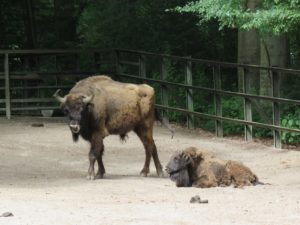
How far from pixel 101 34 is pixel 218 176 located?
15.0 meters

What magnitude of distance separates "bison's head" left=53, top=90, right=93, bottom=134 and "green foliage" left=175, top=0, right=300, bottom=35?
2.90 m

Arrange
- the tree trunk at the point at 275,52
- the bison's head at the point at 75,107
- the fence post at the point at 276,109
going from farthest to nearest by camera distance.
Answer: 1. the tree trunk at the point at 275,52
2. the fence post at the point at 276,109
3. the bison's head at the point at 75,107

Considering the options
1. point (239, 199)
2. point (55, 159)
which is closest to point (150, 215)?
point (239, 199)

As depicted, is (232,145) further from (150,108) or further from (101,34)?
(101,34)

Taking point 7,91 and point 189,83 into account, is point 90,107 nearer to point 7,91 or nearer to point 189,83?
point 189,83

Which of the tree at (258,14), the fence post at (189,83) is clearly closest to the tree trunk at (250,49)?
the fence post at (189,83)

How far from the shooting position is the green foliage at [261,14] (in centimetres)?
1185

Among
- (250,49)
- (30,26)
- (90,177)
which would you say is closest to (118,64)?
(250,49)

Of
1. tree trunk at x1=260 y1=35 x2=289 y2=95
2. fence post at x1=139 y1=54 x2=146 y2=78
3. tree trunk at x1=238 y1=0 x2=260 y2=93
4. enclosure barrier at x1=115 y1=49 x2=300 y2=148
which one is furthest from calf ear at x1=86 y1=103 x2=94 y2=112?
fence post at x1=139 y1=54 x2=146 y2=78

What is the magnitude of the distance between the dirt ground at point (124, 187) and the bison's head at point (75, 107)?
88 centimetres

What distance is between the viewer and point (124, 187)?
1112cm

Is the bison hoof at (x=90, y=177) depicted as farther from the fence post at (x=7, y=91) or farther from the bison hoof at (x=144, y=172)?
the fence post at (x=7, y=91)

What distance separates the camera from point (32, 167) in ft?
44.6

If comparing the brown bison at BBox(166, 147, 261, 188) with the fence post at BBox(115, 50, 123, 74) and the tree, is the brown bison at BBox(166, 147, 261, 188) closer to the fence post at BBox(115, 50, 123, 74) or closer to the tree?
the tree
